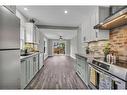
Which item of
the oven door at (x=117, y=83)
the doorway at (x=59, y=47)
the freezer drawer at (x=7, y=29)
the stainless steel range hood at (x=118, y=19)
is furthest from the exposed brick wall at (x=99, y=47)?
the doorway at (x=59, y=47)

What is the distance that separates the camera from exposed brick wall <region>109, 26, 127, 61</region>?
309 cm

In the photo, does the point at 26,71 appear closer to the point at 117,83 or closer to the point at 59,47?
the point at 117,83

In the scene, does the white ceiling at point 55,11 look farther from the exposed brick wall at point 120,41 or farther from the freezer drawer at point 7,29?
the freezer drawer at point 7,29

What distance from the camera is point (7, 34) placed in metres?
1.61

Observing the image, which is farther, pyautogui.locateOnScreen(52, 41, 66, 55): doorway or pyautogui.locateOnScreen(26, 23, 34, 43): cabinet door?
pyautogui.locateOnScreen(52, 41, 66, 55): doorway

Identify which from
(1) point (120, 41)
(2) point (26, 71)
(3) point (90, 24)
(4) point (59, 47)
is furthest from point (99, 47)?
(4) point (59, 47)

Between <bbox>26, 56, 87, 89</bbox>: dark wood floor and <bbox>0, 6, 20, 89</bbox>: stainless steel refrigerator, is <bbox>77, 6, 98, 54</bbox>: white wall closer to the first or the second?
<bbox>26, 56, 87, 89</bbox>: dark wood floor

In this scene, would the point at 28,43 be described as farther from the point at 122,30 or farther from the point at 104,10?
the point at 122,30

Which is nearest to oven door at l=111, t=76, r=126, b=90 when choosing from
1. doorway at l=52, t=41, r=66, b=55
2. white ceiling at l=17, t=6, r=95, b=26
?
white ceiling at l=17, t=6, r=95, b=26

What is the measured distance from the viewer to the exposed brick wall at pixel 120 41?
3.09 metres

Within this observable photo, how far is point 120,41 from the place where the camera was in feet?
10.8
